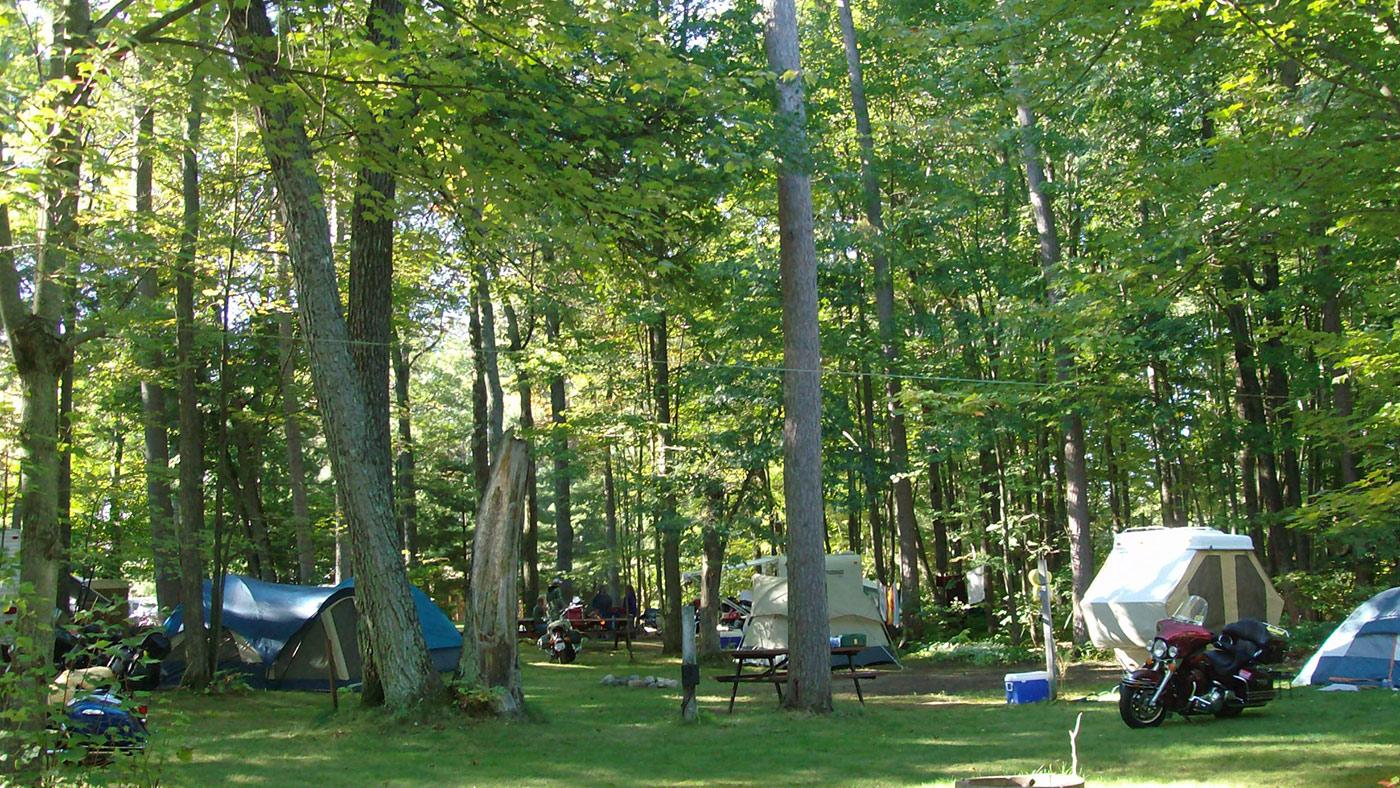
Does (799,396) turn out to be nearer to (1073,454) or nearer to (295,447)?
(1073,454)

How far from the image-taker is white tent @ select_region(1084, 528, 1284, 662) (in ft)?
47.3

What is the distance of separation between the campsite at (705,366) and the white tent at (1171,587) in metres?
0.07

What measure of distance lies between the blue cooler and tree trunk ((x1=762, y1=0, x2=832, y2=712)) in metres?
2.50

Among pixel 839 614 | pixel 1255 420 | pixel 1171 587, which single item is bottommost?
pixel 839 614

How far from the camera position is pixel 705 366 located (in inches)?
721

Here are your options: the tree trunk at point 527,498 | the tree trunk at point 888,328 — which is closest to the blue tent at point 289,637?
the tree trunk at point 527,498

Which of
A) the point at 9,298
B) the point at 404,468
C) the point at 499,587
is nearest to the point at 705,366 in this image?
the point at 499,587

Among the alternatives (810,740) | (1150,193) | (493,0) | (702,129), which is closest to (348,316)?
(702,129)

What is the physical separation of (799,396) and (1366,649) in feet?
22.2

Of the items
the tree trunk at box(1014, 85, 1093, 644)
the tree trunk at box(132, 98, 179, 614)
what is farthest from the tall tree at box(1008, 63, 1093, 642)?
the tree trunk at box(132, 98, 179, 614)

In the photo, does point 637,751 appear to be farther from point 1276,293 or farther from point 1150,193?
point 1276,293

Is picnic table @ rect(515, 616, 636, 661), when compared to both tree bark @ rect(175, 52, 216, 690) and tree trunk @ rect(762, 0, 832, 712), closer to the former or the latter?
tree bark @ rect(175, 52, 216, 690)

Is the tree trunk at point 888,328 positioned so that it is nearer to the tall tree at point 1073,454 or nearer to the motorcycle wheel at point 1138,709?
the tall tree at point 1073,454

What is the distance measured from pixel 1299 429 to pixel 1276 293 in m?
5.29
